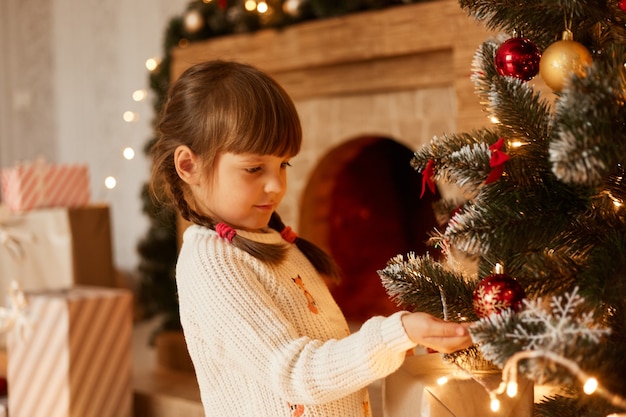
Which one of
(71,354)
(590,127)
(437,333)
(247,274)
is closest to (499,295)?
(437,333)

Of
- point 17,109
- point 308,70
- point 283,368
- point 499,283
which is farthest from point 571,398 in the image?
point 17,109

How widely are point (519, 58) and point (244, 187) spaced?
416 millimetres

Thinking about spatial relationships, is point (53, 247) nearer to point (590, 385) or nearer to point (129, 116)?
point (129, 116)

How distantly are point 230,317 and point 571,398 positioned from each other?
0.44m

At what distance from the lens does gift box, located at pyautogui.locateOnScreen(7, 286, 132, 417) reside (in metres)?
1.95

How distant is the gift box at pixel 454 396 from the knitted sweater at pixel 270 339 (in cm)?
4

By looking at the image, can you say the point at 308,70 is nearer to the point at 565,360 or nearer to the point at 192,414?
the point at 192,414

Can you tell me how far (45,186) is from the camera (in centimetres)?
261

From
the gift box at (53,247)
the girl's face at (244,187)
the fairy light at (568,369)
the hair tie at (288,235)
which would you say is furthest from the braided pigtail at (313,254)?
the gift box at (53,247)

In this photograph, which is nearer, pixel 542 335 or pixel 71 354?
pixel 542 335

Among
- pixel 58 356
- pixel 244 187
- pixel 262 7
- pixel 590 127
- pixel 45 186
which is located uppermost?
pixel 262 7

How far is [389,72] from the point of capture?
2336 millimetres

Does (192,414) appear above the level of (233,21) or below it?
below

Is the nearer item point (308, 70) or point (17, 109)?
point (308, 70)
